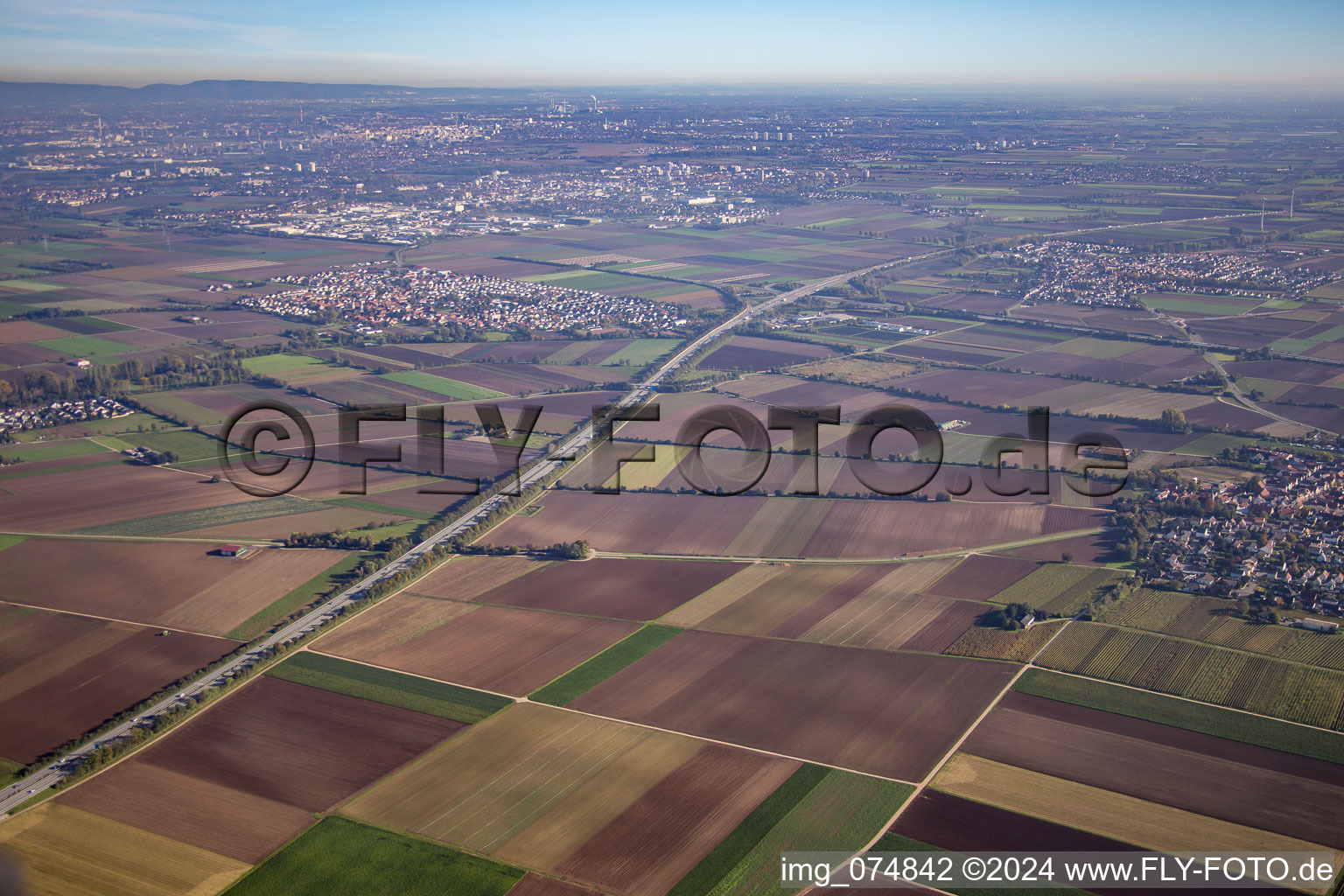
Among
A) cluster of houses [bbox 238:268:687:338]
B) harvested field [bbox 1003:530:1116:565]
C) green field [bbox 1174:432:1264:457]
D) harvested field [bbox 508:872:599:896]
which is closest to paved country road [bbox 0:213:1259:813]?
→ cluster of houses [bbox 238:268:687:338]


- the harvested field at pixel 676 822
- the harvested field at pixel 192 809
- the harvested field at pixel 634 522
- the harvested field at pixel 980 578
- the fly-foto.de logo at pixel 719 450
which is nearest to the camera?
the harvested field at pixel 676 822

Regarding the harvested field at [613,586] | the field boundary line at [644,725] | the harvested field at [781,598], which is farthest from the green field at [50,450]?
the harvested field at [781,598]

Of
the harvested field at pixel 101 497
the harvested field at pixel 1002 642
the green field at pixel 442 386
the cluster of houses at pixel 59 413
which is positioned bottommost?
the harvested field at pixel 1002 642

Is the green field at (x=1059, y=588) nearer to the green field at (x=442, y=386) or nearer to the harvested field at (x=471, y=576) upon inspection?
the harvested field at (x=471, y=576)

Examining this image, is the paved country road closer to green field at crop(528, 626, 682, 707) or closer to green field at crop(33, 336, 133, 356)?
green field at crop(528, 626, 682, 707)

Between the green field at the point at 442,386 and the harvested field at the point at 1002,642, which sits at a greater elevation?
the green field at the point at 442,386

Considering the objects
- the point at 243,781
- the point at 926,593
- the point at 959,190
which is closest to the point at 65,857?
the point at 243,781

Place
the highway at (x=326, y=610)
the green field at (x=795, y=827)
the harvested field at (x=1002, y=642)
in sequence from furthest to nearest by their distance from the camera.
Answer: the harvested field at (x=1002, y=642)
the highway at (x=326, y=610)
the green field at (x=795, y=827)
